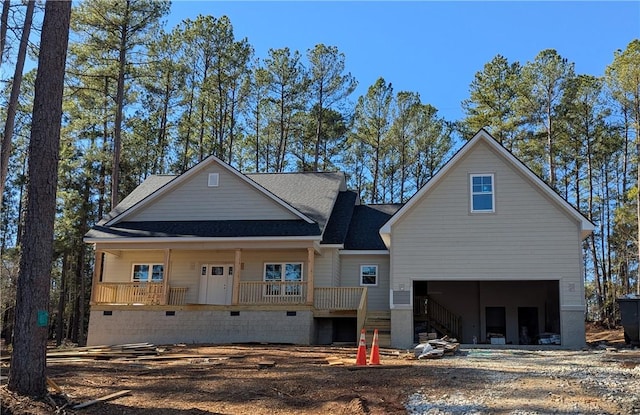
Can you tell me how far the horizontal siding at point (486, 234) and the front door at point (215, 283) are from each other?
23.1 ft

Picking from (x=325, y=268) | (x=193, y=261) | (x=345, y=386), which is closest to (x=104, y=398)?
(x=345, y=386)

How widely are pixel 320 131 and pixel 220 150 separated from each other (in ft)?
21.5

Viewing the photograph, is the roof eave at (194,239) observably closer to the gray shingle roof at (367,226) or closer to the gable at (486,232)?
the gray shingle roof at (367,226)

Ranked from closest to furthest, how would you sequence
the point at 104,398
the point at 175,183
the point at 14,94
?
the point at 104,398
the point at 14,94
the point at 175,183

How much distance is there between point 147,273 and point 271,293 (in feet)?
17.8

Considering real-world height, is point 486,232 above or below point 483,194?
below

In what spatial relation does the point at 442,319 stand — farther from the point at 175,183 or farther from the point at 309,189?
the point at 175,183

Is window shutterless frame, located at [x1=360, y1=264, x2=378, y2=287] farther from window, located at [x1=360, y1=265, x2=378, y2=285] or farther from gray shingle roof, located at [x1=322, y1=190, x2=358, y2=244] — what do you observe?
gray shingle roof, located at [x1=322, y1=190, x2=358, y2=244]

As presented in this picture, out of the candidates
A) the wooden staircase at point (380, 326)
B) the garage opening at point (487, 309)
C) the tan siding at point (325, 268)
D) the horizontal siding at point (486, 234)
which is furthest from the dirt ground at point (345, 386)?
the garage opening at point (487, 309)

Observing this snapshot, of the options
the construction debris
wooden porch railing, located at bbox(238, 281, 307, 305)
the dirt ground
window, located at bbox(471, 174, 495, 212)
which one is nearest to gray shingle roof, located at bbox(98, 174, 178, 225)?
wooden porch railing, located at bbox(238, 281, 307, 305)

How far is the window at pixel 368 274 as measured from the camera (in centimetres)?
2160

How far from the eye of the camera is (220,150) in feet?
117

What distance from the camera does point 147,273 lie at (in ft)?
73.5

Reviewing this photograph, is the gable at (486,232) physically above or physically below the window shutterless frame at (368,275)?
above
